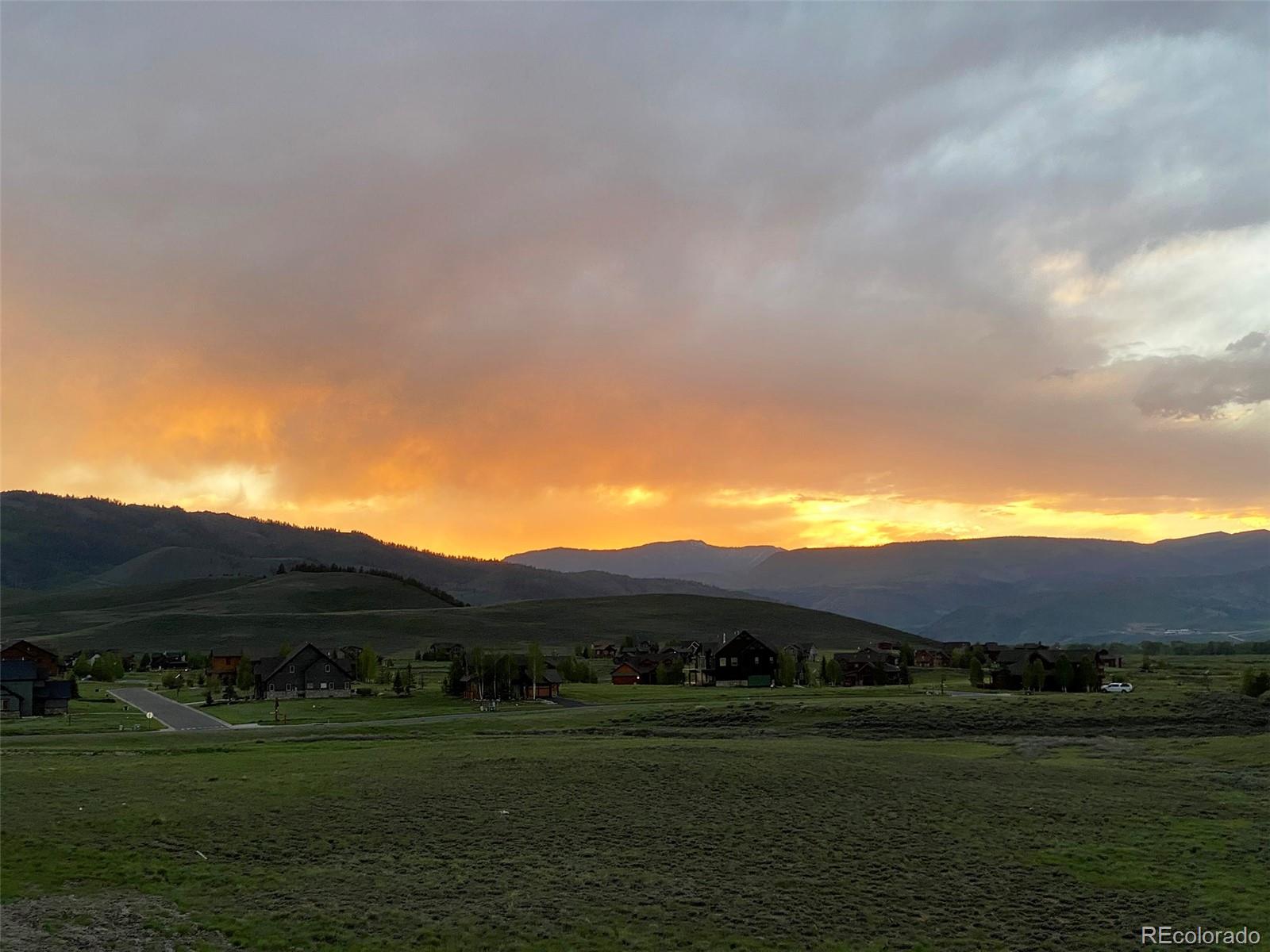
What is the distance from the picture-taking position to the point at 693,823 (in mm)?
34844

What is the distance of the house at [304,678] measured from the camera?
111750mm

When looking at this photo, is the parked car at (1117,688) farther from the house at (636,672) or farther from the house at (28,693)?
the house at (28,693)

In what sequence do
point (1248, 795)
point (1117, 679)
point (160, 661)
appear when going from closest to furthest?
point (1248, 795) < point (1117, 679) < point (160, 661)

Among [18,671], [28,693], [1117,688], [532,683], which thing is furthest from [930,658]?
[18,671]

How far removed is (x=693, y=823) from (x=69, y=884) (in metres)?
20.2

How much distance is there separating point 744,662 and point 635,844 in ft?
309

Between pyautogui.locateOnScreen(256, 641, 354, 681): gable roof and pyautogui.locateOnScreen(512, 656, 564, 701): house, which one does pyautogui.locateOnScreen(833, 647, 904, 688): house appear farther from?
pyautogui.locateOnScreen(256, 641, 354, 681): gable roof

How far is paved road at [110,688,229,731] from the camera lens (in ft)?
240

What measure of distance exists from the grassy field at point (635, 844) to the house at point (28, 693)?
127 feet

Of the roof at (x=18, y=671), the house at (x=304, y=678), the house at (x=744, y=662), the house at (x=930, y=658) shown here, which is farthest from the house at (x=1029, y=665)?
the roof at (x=18, y=671)

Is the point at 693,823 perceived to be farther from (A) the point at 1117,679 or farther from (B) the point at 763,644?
(A) the point at 1117,679

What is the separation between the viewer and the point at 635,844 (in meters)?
32.1

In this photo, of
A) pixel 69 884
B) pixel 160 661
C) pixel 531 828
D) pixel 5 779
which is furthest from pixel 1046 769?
pixel 160 661

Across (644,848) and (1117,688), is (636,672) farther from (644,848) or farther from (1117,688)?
(644,848)
